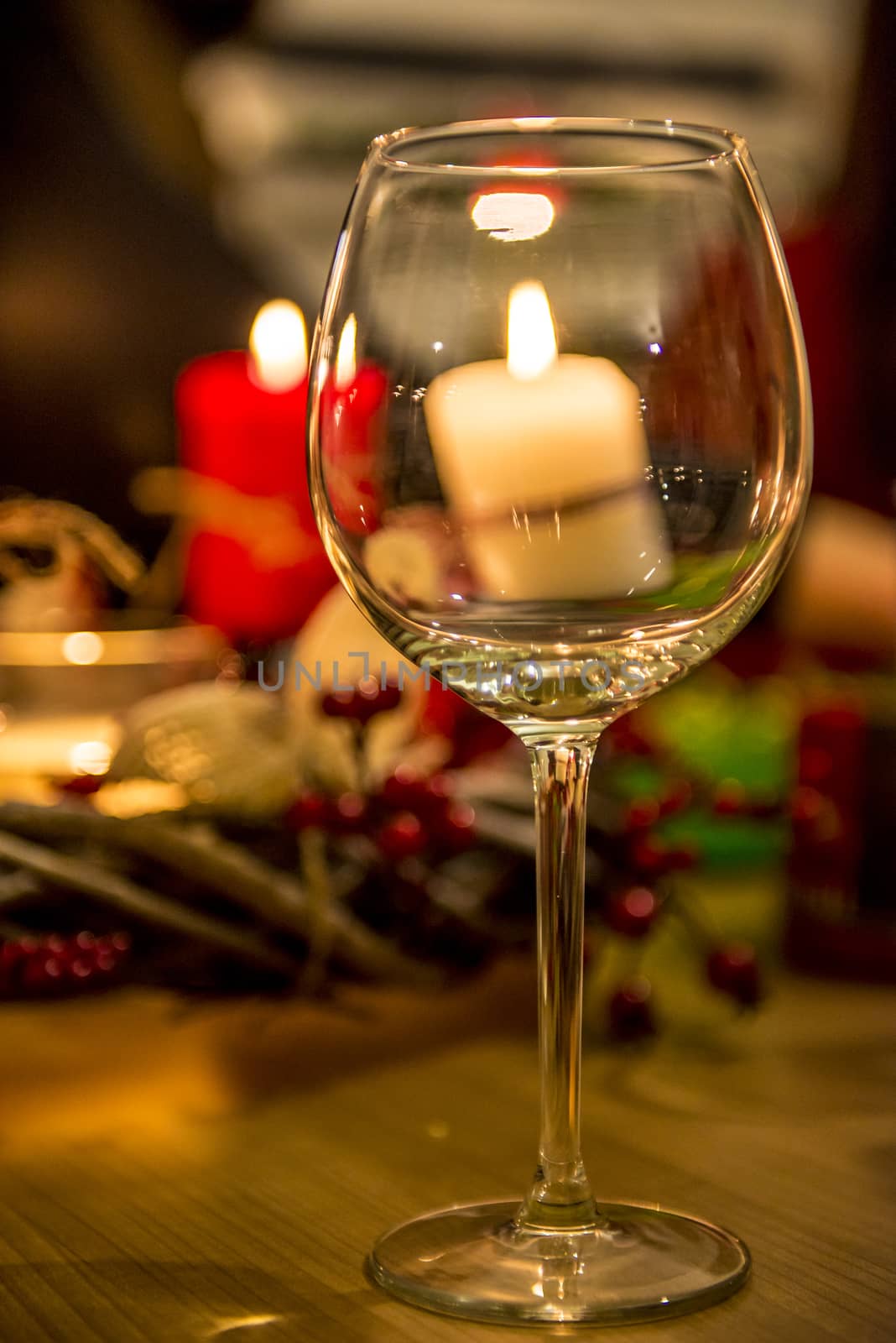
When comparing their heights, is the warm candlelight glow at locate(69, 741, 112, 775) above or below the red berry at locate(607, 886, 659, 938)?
above

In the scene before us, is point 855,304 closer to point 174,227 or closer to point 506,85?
point 506,85

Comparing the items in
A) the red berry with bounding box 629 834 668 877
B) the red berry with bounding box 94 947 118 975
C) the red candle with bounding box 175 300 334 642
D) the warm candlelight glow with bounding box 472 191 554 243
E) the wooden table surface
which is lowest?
the wooden table surface

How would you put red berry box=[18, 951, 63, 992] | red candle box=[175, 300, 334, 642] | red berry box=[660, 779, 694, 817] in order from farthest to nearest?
1. red candle box=[175, 300, 334, 642]
2. red berry box=[660, 779, 694, 817]
3. red berry box=[18, 951, 63, 992]

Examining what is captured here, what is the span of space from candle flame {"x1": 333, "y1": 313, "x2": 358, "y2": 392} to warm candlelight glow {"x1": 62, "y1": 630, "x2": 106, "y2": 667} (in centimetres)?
28

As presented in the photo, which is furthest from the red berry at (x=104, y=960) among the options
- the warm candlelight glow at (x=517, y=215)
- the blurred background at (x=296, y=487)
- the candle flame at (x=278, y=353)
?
the candle flame at (x=278, y=353)

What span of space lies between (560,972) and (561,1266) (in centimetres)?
6

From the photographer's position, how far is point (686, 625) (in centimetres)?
33

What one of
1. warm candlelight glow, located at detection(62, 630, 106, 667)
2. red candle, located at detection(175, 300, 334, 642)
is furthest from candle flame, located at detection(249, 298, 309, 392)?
warm candlelight glow, located at detection(62, 630, 106, 667)

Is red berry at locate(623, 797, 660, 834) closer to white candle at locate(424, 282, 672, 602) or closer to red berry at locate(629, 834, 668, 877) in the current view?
red berry at locate(629, 834, 668, 877)

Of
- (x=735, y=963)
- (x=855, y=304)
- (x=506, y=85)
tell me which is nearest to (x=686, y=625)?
(x=735, y=963)

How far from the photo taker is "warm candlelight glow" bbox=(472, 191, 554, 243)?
12.7 inches

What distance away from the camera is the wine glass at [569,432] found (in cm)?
32

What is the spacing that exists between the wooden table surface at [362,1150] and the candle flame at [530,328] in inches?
7.9

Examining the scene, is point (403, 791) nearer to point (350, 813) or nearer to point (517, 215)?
point (350, 813)
